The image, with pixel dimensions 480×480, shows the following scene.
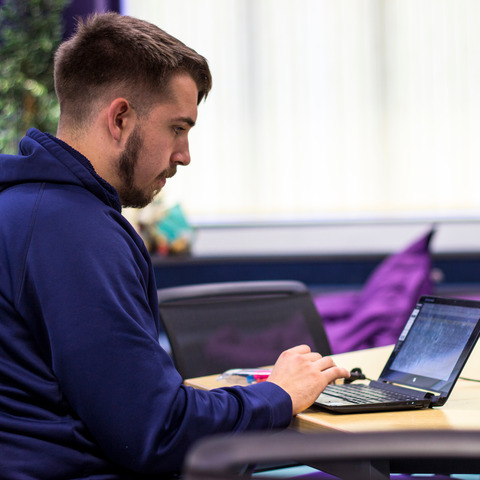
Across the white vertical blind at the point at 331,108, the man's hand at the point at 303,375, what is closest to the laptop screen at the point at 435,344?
the man's hand at the point at 303,375

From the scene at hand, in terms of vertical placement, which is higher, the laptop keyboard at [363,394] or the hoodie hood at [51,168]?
the hoodie hood at [51,168]

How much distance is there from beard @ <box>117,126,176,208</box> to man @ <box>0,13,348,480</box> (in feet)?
0.22

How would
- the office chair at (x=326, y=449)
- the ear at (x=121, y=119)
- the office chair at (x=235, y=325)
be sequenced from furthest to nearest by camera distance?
the office chair at (x=235, y=325)
the ear at (x=121, y=119)
the office chair at (x=326, y=449)

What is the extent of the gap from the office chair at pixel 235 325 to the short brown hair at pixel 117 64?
1.85 feet

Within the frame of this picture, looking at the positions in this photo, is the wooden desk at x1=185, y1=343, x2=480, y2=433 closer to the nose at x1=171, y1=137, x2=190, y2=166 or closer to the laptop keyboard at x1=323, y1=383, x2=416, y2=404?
the laptop keyboard at x1=323, y1=383, x2=416, y2=404

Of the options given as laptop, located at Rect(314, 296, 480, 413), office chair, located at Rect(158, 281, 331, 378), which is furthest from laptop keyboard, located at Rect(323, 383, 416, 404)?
office chair, located at Rect(158, 281, 331, 378)

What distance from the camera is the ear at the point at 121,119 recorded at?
1.21 m

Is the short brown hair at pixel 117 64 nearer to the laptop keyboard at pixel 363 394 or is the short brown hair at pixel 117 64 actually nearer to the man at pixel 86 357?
the man at pixel 86 357

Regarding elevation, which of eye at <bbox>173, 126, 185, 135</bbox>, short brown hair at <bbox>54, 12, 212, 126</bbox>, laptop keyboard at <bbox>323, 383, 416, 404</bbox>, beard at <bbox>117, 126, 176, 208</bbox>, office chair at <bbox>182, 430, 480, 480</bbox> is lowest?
laptop keyboard at <bbox>323, 383, 416, 404</bbox>

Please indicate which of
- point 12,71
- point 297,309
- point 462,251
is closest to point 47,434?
point 297,309

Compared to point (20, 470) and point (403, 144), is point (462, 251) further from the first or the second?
point (20, 470)

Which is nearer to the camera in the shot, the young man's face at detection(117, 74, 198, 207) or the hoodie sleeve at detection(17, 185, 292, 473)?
the hoodie sleeve at detection(17, 185, 292, 473)

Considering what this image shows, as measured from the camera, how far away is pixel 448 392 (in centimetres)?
112

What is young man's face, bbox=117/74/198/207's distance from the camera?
124 cm
